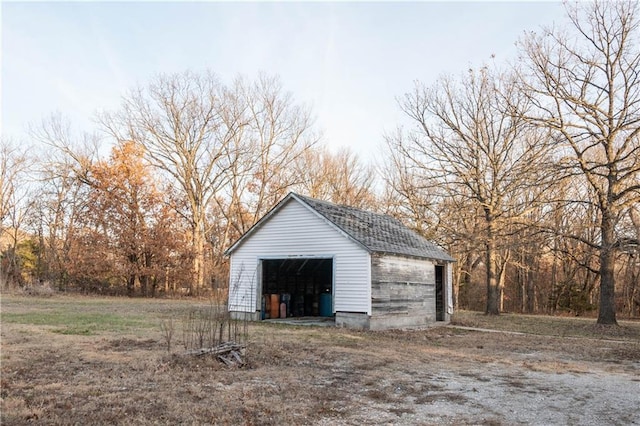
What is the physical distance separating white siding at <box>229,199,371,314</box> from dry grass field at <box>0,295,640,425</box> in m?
2.64

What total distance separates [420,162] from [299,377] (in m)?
20.2

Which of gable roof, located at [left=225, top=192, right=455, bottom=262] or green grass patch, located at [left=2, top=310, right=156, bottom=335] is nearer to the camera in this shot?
green grass patch, located at [left=2, top=310, right=156, bottom=335]

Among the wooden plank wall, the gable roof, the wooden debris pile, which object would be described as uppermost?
the gable roof

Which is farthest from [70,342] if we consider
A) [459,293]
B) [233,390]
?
[459,293]

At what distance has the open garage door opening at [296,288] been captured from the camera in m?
19.9

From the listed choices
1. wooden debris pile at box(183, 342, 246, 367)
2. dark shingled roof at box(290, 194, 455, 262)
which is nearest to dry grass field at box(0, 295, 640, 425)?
wooden debris pile at box(183, 342, 246, 367)

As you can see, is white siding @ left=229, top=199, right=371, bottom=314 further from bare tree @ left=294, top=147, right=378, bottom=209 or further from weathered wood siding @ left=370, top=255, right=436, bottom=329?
bare tree @ left=294, top=147, right=378, bottom=209

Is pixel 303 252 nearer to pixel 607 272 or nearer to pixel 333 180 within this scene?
pixel 607 272

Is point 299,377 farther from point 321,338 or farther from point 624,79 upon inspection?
point 624,79

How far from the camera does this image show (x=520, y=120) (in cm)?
2098

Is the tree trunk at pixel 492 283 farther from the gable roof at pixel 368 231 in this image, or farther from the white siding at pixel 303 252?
the white siding at pixel 303 252

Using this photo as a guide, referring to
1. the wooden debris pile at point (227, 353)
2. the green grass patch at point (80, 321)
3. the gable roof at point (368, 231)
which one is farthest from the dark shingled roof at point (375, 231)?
the wooden debris pile at point (227, 353)

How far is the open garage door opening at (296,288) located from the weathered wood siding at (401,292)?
3.25 m

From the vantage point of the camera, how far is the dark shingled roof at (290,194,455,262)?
17.0 m
